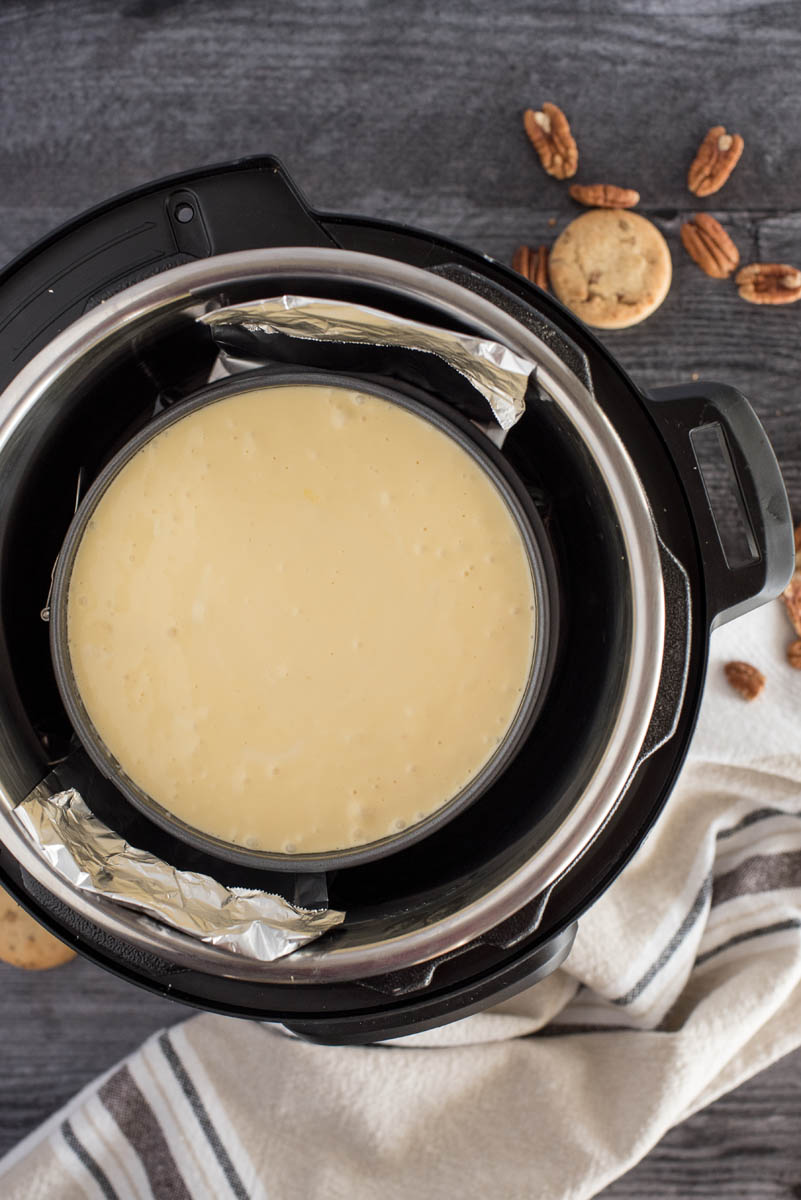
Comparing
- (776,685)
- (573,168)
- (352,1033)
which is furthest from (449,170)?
(352,1033)

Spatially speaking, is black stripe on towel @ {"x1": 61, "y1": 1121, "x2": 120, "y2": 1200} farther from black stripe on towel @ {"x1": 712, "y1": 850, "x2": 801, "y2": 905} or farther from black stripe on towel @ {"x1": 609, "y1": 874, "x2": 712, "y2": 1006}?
black stripe on towel @ {"x1": 712, "y1": 850, "x2": 801, "y2": 905}

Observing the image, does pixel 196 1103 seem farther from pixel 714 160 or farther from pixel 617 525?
pixel 714 160

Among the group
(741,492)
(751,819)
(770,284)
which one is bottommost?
(751,819)

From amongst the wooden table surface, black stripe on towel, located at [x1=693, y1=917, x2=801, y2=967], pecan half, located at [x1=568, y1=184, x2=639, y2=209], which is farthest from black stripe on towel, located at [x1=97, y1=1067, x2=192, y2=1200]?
pecan half, located at [x1=568, y1=184, x2=639, y2=209]

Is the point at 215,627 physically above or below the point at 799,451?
below

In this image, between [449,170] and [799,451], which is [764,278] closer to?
[799,451]

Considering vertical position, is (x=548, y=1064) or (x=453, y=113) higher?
(x=453, y=113)

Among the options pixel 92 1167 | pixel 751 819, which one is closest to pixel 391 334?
pixel 751 819
